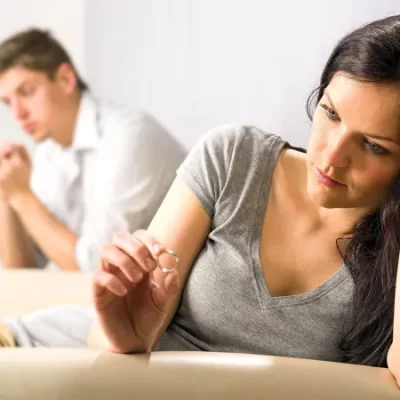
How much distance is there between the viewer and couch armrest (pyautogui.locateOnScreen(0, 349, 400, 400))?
31.9 inches

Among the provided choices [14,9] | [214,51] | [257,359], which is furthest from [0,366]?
[14,9]

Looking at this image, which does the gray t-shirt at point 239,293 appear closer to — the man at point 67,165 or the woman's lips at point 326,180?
the woman's lips at point 326,180

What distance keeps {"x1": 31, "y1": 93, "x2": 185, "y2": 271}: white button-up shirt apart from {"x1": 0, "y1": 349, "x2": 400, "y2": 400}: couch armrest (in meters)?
0.99

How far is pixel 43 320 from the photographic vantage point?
1247mm

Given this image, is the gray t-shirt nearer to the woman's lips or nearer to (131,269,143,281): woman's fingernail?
the woman's lips

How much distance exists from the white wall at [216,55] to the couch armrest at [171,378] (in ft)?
2.32

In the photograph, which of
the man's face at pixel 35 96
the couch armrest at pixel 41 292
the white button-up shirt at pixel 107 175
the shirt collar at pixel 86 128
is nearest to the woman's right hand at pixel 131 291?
the couch armrest at pixel 41 292

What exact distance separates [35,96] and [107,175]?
35 cm

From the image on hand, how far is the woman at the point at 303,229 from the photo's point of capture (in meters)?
1.01

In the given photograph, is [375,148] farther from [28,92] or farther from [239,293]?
[28,92]

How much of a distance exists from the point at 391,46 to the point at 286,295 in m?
0.36

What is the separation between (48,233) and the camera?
194 cm

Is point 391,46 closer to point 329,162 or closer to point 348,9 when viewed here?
point 329,162

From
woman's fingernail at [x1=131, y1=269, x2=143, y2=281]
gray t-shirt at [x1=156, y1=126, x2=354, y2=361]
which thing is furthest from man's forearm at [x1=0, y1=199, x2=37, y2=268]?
woman's fingernail at [x1=131, y1=269, x2=143, y2=281]
